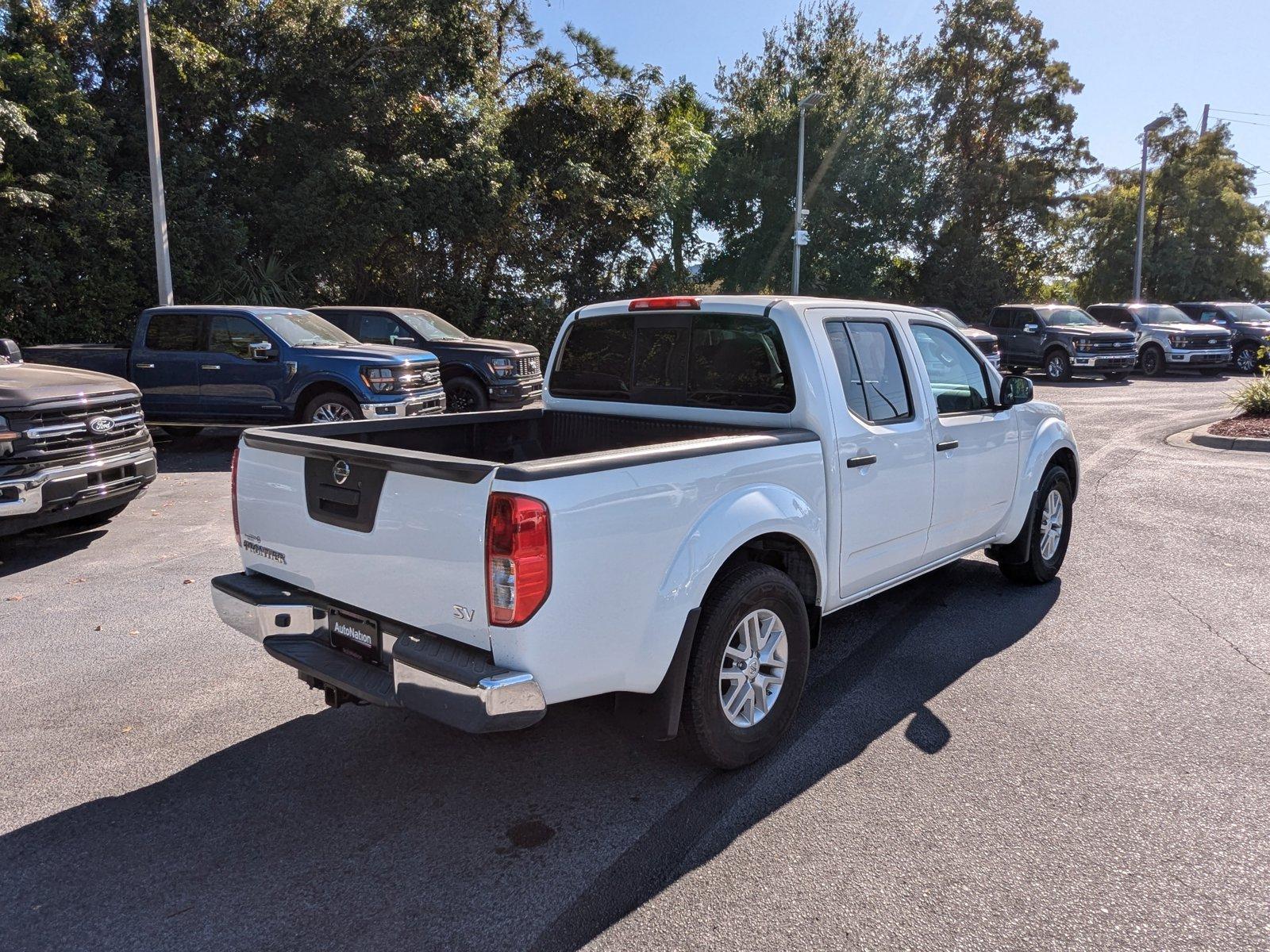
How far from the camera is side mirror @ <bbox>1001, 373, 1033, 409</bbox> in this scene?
5531mm

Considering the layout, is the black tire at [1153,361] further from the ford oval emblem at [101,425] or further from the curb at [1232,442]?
the ford oval emblem at [101,425]

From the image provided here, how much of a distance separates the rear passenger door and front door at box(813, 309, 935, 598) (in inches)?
376

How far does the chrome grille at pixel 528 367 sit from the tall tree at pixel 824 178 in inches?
829

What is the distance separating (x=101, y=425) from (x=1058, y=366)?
72.3 feet

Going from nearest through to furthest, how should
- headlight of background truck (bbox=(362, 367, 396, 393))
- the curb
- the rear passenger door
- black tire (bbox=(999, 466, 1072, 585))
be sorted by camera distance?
black tire (bbox=(999, 466, 1072, 585)) < headlight of background truck (bbox=(362, 367, 396, 393)) < the rear passenger door < the curb

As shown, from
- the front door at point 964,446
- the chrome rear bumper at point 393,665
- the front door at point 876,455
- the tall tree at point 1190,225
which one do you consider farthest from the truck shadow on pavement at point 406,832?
the tall tree at point 1190,225

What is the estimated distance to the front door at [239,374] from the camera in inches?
449

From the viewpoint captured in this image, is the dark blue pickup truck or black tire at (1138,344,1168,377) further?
black tire at (1138,344,1168,377)

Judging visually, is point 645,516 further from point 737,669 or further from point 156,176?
point 156,176

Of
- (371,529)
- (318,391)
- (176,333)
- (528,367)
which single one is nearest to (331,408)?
(318,391)

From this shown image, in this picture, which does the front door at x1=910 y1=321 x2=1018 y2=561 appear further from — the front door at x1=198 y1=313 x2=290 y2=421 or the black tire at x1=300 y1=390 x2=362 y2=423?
the front door at x1=198 y1=313 x2=290 y2=421

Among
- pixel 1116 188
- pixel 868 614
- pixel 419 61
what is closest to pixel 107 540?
pixel 868 614

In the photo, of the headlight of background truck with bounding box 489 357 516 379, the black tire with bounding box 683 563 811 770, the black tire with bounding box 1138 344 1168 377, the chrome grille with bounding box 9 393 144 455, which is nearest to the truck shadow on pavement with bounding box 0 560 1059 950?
the black tire with bounding box 683 563 811 770

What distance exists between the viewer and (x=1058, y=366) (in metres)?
23.5
